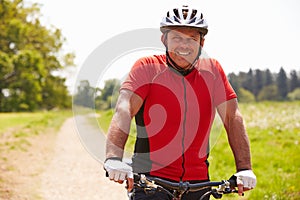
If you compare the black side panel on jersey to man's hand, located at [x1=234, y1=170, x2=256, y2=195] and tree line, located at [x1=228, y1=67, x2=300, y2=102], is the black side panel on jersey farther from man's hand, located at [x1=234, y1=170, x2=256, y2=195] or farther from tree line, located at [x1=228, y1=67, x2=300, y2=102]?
tree line, located at [x1=228, y1=67, x2=300, y2=102]

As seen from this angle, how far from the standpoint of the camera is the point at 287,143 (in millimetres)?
11953

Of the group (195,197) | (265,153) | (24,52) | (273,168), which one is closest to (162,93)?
(195,197)

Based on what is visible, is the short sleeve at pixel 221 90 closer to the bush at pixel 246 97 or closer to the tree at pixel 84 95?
the tree at pixel 84 95

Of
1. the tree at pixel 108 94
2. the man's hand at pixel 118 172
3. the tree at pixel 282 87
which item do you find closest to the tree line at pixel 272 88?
the tree at pixel 282 87

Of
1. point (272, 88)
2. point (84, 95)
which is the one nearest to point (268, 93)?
point (272, 88)

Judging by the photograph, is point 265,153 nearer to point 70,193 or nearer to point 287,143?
point 287,143

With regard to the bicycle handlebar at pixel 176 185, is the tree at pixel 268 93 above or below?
below

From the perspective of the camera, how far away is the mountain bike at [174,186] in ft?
9.22

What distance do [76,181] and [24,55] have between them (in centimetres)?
3785

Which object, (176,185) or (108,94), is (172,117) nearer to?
(176,185)

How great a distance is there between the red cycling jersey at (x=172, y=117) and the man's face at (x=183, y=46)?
0.27 feet

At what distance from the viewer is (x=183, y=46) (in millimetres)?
3141

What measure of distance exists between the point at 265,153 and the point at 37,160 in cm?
621

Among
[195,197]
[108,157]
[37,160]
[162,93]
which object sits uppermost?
[162,93]
